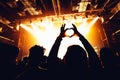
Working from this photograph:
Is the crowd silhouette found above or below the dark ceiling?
below

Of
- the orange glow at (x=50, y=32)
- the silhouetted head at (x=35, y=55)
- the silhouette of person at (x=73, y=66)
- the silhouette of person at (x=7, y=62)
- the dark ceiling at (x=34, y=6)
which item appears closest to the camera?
the silhouette of person at (x=73, y=66)

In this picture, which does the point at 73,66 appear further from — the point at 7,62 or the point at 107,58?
the point at 7,62

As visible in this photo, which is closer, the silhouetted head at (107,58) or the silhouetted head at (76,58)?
the silhouetted head at (76,58)

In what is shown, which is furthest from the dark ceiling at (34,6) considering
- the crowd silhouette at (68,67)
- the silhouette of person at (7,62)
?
the crowd silhouette at (68,67)

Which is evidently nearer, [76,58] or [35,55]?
[76,58]

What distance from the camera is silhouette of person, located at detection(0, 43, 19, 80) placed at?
2377mm

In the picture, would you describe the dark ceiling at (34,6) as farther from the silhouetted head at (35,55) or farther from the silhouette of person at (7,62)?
the silhouette of person at (7,62)

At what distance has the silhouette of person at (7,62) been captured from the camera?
238cm

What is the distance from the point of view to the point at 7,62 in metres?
2.47

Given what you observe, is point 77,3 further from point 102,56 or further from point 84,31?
point 102,56

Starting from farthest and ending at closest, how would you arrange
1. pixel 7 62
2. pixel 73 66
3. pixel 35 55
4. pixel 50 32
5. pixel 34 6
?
pixel 50 32 → pixel 34 6 → pixel 35 55 → pixel 7 62 → pixel 73 66

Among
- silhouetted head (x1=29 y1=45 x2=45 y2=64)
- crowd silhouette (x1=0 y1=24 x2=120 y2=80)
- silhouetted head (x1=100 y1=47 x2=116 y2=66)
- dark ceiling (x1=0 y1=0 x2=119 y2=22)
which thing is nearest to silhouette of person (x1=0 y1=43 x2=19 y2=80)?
crowd silhouette (x1=0 y1=24 x2=120 y2=80)

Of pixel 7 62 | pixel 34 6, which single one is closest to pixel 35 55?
pixel 7 62

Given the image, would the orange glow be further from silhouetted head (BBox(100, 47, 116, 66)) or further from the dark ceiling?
silhouetted head (BBox(100, 47, 116, 66))
